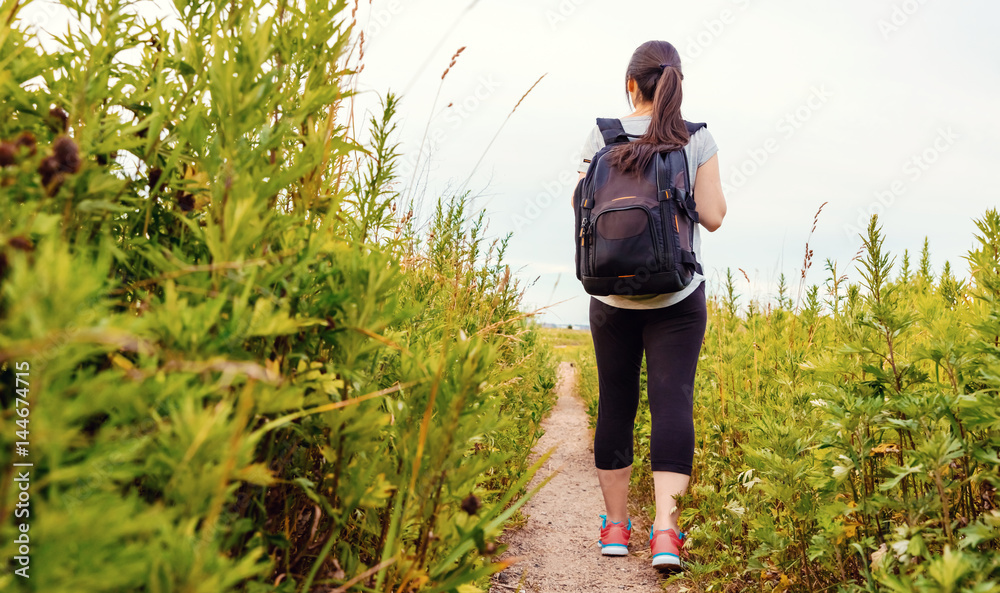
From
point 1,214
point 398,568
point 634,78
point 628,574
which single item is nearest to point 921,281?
point 634,78

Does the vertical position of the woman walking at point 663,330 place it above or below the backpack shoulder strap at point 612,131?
below

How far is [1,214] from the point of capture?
88 cm

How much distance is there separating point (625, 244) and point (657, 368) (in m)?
0.67

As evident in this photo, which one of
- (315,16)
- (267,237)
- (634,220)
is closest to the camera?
(267,237)

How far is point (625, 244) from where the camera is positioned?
2.72 meters

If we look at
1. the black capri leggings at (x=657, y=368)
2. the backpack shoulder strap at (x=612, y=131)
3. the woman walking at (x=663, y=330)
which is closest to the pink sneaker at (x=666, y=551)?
the woman walking at (x=663, y=330)

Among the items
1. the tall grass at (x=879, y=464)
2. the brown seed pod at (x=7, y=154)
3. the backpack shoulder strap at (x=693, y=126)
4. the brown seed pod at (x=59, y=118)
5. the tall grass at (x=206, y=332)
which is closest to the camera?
the tall grass at (x=206, y=332)

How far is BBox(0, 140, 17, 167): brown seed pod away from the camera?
2.95 feet

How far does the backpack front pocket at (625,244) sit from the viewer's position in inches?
106

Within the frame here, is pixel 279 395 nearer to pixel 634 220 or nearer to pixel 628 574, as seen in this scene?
pixel 634 220

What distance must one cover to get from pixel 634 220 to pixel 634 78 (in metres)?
0.98

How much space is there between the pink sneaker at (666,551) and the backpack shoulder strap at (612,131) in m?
1.96

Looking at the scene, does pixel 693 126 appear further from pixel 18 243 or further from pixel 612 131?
pixel 18 243

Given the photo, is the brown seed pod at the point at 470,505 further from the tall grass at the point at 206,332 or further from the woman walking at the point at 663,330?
the woman walking at the point at 663,330
